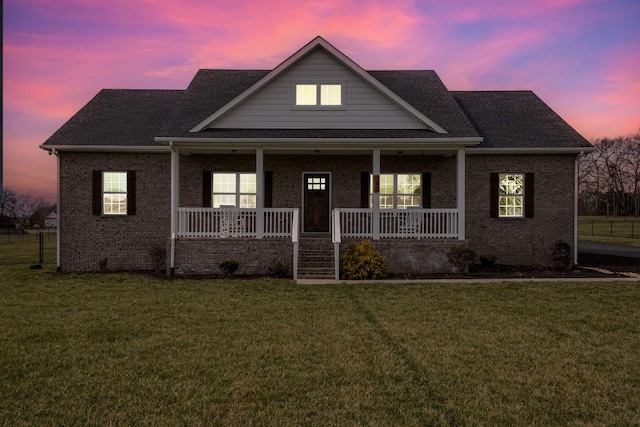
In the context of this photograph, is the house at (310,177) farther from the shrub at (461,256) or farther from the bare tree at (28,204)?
the bare tree at (28,204)

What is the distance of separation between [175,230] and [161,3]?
8.48 meters

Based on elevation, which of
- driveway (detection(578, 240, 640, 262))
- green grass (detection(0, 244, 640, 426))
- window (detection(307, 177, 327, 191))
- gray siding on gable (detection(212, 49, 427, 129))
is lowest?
green grass (detection(0, 244, 640, 426))

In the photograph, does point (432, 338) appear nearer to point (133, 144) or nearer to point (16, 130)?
point (133, 144)

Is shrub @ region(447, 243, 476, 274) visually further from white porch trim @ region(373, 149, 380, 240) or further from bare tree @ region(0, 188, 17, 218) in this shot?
bare tree @ region(0, 188, 17, 218)

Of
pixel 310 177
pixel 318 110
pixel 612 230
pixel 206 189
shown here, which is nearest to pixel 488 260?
pixel 310 177

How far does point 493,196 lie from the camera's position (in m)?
15.6

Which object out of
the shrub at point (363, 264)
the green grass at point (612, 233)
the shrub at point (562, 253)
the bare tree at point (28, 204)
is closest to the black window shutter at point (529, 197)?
the shrub at point (562, 253)

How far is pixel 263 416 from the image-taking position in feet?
13.3

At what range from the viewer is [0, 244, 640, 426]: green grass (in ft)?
13.7

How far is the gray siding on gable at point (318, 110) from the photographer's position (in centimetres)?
1444

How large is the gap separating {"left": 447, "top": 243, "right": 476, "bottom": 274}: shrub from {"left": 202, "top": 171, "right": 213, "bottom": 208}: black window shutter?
842 centimetres

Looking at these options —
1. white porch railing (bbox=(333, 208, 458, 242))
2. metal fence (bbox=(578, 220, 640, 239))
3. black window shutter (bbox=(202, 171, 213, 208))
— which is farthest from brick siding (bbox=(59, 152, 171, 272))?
metal fence (bbox=(578, 220, 640, 239))

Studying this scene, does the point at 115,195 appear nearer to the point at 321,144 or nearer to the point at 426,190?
the point at 321,144

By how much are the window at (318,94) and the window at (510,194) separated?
21.8ft
